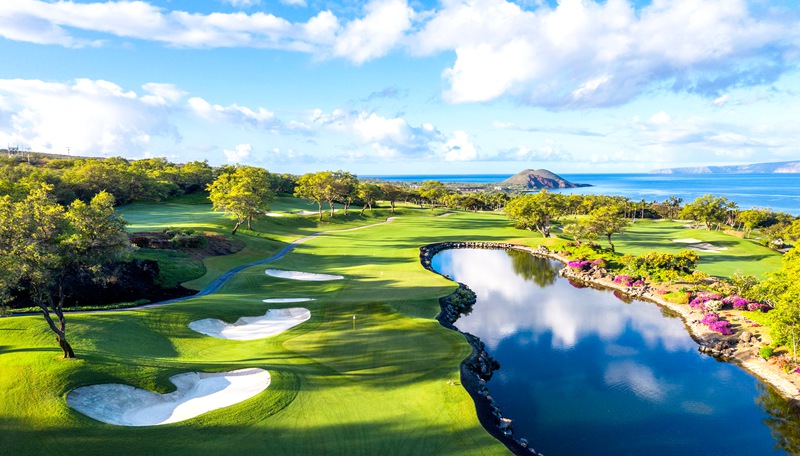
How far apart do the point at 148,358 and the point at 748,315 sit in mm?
42670

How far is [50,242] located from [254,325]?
1342cm

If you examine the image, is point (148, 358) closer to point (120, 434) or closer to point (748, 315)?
point (120, 434)

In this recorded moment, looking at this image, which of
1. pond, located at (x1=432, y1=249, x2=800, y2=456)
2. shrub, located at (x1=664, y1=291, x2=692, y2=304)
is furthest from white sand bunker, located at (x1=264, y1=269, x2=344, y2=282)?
shrub, located at (x1=664, y1=291, x2=692, y2=304)

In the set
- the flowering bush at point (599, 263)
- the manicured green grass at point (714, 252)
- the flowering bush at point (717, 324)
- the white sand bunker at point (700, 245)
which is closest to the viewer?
the flowering bush at point (717, 324)

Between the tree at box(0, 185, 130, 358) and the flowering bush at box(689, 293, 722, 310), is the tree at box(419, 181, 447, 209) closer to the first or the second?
the flowering bush at box(689, 293, 722, 310)

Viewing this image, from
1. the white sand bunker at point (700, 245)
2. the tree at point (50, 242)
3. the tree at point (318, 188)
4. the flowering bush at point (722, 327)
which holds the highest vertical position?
the tree at point (318, 188)

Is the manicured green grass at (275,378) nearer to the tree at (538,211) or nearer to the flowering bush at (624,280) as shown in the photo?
the flowering bush at (624,280)

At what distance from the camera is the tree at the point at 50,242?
15.8 m

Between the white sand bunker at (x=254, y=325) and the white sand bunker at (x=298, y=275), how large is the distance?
1107cm

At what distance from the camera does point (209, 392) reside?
1853cm

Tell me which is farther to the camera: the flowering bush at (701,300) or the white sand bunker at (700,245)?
the white sand bunker at (700,245)

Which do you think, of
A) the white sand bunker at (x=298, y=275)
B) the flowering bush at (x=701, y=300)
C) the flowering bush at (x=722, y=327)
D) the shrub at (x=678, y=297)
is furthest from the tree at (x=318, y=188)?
the flowering bush at (x=722, y=327)

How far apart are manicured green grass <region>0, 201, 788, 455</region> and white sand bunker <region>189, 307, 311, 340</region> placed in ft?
2.41

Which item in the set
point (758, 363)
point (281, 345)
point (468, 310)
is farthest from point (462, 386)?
point (758, 363)
